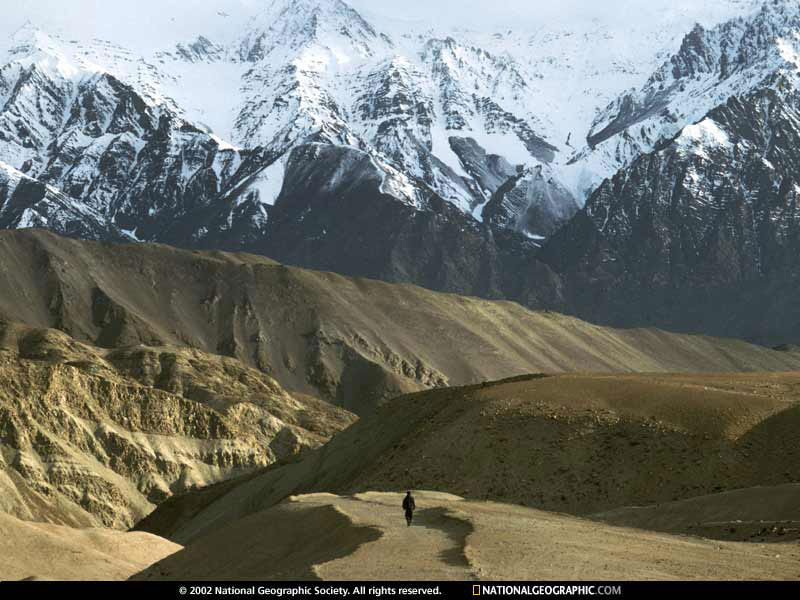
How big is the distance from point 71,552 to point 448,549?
34.3 metres

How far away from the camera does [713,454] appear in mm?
68062

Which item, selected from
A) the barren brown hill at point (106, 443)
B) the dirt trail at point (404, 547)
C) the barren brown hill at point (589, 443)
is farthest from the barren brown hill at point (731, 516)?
the barren brown hill at point (106, 443)

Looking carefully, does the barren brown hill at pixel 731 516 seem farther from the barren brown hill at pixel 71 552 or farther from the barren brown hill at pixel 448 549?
the barren brown hill at pixel 71 552

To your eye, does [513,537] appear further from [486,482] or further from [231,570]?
[486,482]

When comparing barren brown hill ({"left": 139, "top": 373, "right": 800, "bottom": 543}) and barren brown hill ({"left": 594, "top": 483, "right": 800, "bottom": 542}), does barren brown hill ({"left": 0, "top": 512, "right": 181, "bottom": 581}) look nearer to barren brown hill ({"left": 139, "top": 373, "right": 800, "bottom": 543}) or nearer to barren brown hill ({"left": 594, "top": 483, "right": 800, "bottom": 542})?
barren brown hill ({"left": 139, "top": 373, "right": 800, "bottom": 543})

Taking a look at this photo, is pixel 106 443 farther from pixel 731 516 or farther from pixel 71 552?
pixel 731 516

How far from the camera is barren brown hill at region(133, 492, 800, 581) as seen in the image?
37062mm

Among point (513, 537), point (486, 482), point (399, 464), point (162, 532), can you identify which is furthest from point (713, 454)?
point (162, 532)

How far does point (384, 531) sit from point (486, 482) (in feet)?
81.5
